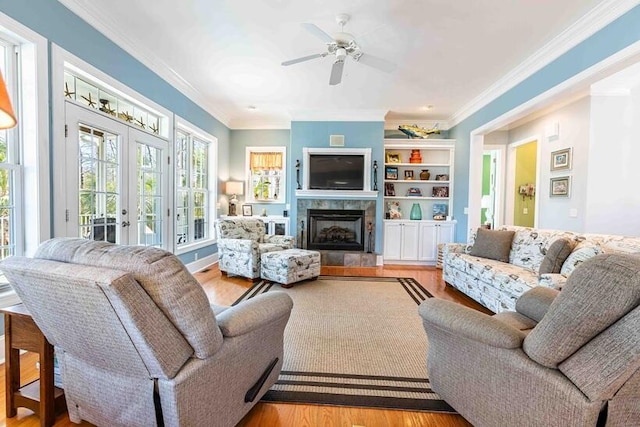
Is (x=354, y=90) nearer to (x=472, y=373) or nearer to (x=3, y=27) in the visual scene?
(x=3, y=27)

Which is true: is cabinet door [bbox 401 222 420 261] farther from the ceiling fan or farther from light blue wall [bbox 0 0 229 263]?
light blue wall [bbox 0 0 229 263]

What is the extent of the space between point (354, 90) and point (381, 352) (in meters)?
3.48

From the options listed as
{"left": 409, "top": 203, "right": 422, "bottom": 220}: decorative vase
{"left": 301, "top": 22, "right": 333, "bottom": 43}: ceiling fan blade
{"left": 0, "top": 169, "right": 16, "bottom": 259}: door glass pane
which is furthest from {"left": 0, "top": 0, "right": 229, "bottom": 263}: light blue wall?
{"left": 409, "top": 203, "right": 422, "bottom": 220}: decorative vase

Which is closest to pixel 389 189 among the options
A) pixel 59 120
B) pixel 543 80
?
pixel 543 80

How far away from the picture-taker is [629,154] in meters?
3.81

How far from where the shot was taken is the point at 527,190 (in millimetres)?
5625

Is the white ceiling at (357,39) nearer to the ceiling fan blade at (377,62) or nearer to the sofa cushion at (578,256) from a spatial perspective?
the ceiling fan blade at (377,62)

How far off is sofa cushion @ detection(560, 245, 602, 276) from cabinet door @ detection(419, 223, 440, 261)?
287cm

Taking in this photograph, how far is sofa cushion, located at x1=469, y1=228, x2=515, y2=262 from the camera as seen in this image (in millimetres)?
3498

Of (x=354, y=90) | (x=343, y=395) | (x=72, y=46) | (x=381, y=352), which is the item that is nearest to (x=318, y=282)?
(x=381, y=352)

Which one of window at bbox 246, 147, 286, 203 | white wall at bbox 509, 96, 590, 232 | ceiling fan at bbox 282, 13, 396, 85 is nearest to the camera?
ceiling fan at bbox 282, 13, 396, 85

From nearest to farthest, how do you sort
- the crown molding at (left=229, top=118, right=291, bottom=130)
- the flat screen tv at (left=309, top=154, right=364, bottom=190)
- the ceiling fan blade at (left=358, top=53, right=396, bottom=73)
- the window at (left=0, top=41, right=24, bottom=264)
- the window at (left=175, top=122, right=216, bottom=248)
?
the window at (left=0, top=41, right=24, bottom=264)
the ceiling fan blade at (left=358, top=53, right=396, bottom=73)
the window at (left=175, top=122, right=216, bottom=248)
the flat screen tv at (left=309, top=154, right=364, bottom=190)
the crown molding at (left=229, top=118, right=291, bottom=130)

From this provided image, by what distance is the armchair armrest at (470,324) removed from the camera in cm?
124

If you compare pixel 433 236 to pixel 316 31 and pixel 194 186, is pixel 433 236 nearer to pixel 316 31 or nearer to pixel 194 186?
pixel 316 31
